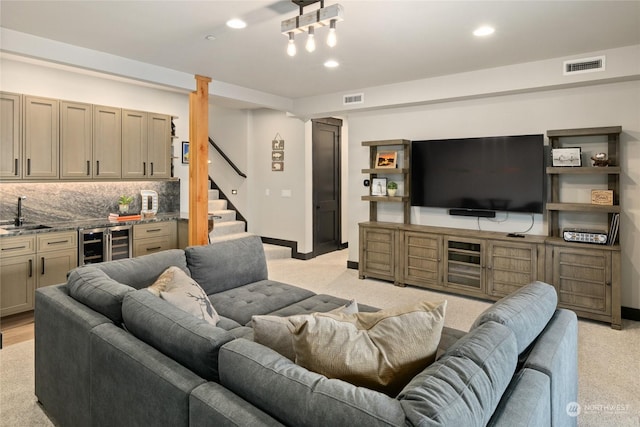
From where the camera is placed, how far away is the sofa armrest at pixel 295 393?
1001 millimetres

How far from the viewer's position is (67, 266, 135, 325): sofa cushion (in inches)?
76.1

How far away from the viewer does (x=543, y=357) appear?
150 cm

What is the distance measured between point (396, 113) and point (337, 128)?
2143mm

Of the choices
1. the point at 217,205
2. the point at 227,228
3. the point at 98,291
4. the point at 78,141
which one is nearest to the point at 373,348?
the point at 98,291

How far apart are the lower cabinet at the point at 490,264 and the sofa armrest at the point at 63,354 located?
12.8ft

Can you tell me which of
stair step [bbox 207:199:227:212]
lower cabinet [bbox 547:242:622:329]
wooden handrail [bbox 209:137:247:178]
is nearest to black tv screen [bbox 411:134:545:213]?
lower cabinet [bbox 547:242:622:329]

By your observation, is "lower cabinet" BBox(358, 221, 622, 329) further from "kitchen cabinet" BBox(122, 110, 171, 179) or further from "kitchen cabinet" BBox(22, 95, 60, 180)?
"kitchen cabinet" BBox(22, 95, 60, 180)

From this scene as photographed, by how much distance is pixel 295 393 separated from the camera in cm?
113

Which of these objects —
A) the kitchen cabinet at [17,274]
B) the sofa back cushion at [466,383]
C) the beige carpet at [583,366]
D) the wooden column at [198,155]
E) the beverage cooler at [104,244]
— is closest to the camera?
the sofa back cushion at [466,383]

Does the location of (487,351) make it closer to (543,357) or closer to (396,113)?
(543,357)

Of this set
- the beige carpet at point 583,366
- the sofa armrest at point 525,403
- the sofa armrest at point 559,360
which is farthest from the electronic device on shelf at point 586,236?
the sofa armrest at point 525,403

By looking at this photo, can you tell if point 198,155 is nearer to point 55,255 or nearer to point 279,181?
point 55,255

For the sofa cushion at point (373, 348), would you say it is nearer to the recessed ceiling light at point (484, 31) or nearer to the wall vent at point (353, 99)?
the recessed ceiling light at point (484, 31)

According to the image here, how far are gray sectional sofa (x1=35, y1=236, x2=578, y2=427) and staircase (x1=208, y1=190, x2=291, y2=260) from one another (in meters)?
4.33
